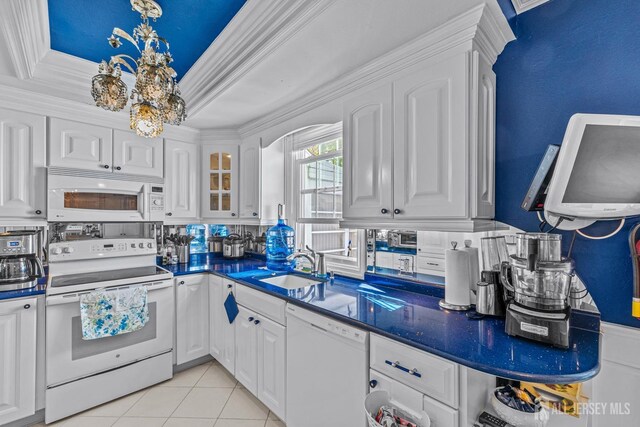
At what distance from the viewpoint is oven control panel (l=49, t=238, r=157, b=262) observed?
92.7 inches

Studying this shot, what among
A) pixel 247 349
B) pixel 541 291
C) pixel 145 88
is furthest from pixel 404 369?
pixel 145 88

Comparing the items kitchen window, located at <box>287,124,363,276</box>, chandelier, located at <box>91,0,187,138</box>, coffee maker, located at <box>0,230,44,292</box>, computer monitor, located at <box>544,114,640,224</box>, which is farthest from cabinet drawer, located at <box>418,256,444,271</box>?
coffee maker, located at <box>0,230,44,292</box>

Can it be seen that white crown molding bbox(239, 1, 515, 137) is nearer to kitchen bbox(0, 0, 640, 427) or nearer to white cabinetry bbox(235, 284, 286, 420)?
kitchen bbox(0, 0, 640, 427)

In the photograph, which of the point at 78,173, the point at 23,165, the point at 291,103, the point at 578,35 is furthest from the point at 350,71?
the point at 23,165

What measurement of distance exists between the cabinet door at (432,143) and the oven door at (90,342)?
6.80ft

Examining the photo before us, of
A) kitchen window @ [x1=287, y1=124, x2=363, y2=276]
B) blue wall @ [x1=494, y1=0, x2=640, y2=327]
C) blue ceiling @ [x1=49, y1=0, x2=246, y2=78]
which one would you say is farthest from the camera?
kitchen window @ [x1=287, y1=124, x2=363, y2=276]

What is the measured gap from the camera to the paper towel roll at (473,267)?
1525 millimetres

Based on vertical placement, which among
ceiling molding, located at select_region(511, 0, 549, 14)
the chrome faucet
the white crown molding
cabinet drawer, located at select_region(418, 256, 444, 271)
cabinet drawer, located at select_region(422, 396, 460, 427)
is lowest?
cabinet drawer, located at select_region(422, 396, 460, 427)

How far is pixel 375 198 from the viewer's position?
5.82 feet

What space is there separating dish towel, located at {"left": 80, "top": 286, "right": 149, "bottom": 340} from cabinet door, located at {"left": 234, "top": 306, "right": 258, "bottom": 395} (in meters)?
0.72

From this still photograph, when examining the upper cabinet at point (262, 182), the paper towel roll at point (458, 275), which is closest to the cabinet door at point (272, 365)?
the paper towel roll at point (458, 275)

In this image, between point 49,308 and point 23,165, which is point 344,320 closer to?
point 49,308

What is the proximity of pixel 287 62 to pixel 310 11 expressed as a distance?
46 cm

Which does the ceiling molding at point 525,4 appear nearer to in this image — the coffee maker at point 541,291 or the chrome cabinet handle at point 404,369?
the coffee maker at point 541,291
